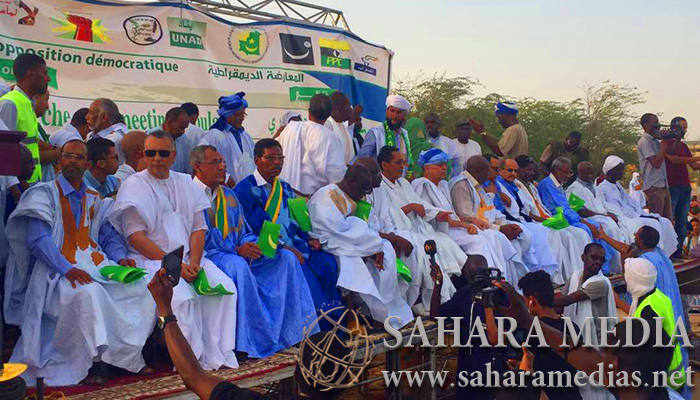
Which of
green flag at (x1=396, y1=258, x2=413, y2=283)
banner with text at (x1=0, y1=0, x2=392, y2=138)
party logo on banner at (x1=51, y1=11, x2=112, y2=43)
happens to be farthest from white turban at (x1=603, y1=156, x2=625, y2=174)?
party logo on banner at (x1=51, y1=11, x2=112, y2=43)

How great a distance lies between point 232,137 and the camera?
8.08m

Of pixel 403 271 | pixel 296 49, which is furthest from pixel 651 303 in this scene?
pixel 296 49

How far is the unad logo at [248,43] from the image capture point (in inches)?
432

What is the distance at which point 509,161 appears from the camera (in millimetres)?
10805

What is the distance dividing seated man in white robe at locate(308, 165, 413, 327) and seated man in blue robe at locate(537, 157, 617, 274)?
4600 millimetres

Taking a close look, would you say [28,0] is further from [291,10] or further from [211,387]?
[211,387]

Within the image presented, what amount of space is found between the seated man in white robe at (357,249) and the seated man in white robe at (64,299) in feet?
6.57

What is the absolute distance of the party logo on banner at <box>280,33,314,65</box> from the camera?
11.7 metres

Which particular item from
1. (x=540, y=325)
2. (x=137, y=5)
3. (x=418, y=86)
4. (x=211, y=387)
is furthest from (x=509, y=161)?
(x=418, y=86)

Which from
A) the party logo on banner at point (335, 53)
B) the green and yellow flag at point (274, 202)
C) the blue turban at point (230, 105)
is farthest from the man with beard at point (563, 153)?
the green and yellow flag at point (274, 202)

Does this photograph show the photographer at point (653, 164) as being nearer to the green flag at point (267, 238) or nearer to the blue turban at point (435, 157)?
the blue turban at point (435, 157)

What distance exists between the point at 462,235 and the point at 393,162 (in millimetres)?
1146

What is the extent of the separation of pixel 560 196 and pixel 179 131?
6.08 metres

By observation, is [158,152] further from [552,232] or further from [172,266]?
[552,232]
